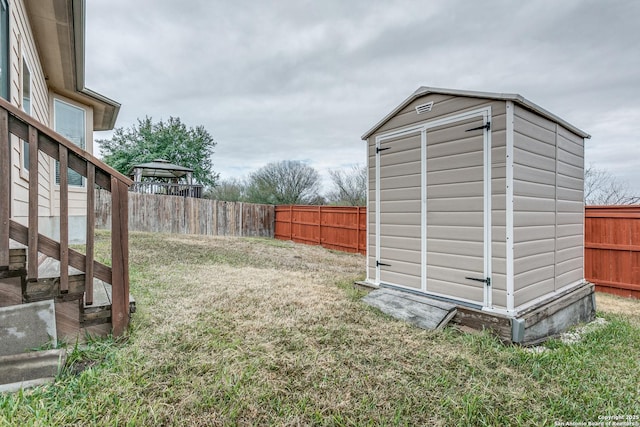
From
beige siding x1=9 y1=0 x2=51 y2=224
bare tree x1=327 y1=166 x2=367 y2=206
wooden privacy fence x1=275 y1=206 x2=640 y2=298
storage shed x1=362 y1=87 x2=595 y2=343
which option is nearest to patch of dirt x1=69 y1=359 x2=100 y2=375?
beige siding x1=9 y1=0 x2=51 y2=224

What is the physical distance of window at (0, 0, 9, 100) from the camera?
2.72m

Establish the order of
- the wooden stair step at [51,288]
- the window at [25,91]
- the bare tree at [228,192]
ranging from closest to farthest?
the wooden stair step at [51,288] → the window at [25,91] → the bare tree at [228,192]

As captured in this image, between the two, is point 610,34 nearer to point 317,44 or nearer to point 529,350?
point 317,44

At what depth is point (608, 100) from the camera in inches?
345

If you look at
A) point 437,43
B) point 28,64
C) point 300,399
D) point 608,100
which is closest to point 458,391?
point 300,399

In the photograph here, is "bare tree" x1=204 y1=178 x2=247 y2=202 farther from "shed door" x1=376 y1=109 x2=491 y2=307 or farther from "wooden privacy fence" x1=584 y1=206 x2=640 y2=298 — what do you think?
"wooden privacy fence" x1=584 y1=206 x2=640 y2=298

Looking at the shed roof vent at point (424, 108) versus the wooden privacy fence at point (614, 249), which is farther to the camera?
the wooden privacy fence at point (614, 249)

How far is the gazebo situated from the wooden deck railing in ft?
40.7

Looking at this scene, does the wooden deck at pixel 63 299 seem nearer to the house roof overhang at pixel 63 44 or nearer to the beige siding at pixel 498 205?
the beige siding at pixel 498 205

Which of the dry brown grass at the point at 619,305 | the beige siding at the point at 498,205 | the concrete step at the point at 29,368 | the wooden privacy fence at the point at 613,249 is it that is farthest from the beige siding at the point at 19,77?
the wooden privacy fence at the point at 613,249

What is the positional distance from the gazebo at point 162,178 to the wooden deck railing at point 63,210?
12401mm

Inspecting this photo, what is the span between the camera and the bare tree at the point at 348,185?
18.1 m

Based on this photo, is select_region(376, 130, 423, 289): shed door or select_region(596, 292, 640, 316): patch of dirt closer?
select_region(376, 130, 423, 289): shed door

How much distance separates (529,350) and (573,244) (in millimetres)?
2027
